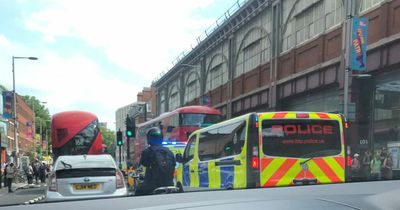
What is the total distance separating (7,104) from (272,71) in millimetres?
3080

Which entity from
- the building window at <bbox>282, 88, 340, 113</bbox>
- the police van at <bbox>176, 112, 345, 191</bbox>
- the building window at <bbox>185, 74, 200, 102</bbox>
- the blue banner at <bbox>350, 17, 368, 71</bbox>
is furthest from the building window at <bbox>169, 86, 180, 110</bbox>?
the blue banner at <bbox>350, 17, 368, 71</bbox>

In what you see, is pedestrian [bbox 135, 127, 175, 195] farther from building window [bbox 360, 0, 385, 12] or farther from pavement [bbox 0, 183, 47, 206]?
building window [bbox 360, 0, 385, 12]

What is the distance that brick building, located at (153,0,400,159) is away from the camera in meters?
4.42

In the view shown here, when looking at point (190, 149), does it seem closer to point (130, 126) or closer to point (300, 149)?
point (300, 149)

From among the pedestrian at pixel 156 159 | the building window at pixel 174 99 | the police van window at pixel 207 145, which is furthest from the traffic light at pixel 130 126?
the police van window at pixel 207 145

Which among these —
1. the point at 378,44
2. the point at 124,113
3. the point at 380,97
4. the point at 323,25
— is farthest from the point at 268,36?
the point at 378,44

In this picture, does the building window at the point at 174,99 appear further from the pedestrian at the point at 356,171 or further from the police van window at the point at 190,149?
the police van window at the point at 190,149

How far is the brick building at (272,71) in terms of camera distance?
4418 mm

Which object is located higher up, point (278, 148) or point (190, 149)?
point (278, 148)

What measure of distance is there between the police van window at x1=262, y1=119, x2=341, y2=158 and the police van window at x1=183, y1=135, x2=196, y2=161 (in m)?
2.26

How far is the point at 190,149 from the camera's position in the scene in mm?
9688

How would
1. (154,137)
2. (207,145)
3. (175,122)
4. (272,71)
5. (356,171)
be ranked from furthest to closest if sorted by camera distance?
(207,145), (175,122), (272,71), (356,171), (154,137)

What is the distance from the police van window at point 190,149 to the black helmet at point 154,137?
16.6 feet

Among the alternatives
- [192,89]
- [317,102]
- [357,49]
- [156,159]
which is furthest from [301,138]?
[357,49]
